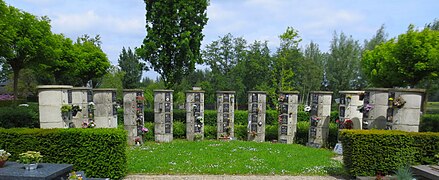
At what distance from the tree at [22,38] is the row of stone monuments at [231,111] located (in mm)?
4088

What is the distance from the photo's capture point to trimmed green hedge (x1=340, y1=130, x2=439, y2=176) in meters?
6.03

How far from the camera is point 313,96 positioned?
10.7 meters

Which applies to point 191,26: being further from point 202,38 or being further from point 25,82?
point 25,82

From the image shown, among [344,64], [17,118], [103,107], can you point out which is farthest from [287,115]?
[344,64]

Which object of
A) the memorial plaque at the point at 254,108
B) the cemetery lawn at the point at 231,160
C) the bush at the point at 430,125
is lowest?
the cemetery lawn at the point at 231,160

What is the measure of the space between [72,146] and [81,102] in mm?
3732

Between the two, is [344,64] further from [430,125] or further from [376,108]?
[376,108]

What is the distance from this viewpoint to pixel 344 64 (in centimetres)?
2561

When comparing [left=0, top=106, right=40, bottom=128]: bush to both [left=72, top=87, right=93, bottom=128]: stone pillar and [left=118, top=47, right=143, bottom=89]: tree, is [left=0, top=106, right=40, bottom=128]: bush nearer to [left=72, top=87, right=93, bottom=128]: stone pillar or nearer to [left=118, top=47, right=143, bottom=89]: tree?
[left=72, top=87, right=93, bottom=128]: stone pillar

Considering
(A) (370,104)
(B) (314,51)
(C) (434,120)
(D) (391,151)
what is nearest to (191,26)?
(A) (370,104)

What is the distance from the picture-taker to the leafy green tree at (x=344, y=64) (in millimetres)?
25594

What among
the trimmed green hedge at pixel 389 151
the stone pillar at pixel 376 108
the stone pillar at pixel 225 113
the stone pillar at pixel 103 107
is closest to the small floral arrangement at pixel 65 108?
the stone pillar at pixel 103 107

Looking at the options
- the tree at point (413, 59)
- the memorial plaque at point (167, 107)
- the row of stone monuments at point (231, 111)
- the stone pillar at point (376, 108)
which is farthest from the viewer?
the tree at point (413, 59)

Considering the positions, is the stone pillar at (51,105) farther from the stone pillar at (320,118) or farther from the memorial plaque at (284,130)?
the stone pillar at (320,118)
